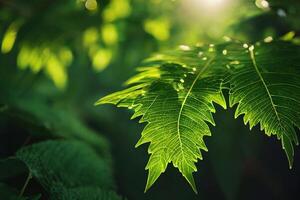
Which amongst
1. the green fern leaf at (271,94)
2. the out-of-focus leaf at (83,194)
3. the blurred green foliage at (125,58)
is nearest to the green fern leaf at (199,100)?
the green fern leaf at (271,94)

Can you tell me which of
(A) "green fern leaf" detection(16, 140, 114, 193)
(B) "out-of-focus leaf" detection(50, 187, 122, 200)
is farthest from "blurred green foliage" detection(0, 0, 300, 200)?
(B) "out-of-focus leaf" detection(50, 187, 122, 200)

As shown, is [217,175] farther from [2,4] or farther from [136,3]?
[2,4]

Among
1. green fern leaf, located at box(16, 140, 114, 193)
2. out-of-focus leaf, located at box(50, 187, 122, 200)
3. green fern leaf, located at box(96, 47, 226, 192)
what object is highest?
green fern leaf, located at box(96, 47, 226, 192)

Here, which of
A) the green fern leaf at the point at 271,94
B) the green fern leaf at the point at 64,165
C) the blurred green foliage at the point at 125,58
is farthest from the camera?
the blurred green foliage at the point at 125,58

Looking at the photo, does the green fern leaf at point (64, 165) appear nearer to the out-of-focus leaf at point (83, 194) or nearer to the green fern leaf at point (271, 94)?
the out-of-focus leaf at point (83, 194)

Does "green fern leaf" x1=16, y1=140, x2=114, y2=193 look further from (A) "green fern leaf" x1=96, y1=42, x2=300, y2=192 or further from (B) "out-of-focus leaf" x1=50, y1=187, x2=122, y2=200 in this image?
(A) "green fern leaf" x1=96, y1=42, x2=300, y2=192
